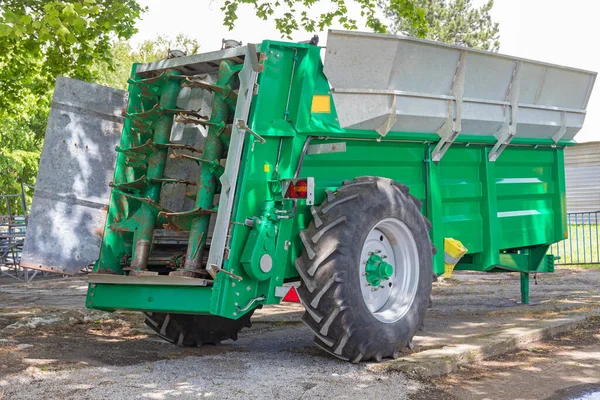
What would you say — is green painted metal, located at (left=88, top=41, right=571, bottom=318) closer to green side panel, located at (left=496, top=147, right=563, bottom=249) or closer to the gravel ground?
green side panel, located at (left=496, top=147, right=563, bottom=249)

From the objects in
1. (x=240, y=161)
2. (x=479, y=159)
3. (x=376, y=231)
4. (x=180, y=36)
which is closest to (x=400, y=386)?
(x=376, y=231)

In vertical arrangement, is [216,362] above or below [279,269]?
below

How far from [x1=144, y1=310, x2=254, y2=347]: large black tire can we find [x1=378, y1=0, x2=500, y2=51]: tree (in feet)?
150

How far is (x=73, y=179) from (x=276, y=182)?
192cm

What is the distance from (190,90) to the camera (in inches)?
259

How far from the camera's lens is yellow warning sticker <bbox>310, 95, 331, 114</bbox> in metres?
5.77

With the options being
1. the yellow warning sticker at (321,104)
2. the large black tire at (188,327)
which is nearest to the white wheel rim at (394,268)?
the yellow warning sticker at (321,104)

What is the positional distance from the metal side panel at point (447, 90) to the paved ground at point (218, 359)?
1.87m

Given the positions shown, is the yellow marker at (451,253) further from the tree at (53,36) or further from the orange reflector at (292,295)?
the tree at (53,36)

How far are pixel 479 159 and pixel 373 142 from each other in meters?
1.71

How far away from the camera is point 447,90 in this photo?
6.80m

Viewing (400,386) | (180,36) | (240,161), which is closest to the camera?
(400,386)

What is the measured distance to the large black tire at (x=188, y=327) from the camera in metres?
6.65

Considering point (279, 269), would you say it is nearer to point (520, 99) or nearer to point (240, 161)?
point (240, 161)
